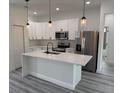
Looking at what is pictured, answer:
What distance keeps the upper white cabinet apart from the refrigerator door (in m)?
0.87

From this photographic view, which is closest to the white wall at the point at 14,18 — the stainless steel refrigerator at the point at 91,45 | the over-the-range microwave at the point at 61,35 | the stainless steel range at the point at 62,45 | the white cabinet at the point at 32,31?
the white cabinet at the point at 32,31

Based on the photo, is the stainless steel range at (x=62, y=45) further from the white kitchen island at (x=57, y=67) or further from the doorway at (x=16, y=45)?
the white kitchen island at (x=57, y=67)

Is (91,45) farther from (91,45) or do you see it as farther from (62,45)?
(62,45)

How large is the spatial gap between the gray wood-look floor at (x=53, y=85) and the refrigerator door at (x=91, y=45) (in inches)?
27.3

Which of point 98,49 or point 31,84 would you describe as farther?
point 98,49

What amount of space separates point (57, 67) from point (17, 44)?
2.74m

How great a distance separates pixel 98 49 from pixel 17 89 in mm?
3516

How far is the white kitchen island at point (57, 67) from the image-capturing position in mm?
3166

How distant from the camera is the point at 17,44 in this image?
517cm

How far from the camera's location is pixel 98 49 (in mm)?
4629

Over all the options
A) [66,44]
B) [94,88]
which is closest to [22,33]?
[66,44]

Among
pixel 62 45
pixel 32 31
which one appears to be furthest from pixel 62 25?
pixel 32 31
